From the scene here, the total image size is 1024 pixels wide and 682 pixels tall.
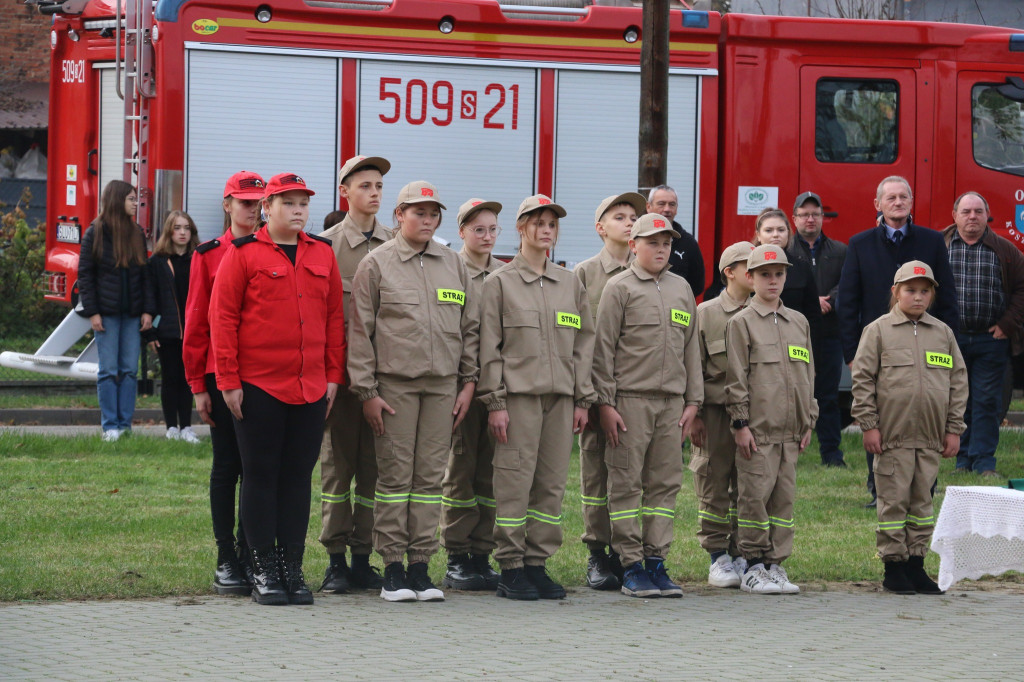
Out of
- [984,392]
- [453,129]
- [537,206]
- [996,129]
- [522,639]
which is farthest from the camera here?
[996,129]

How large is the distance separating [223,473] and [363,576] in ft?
2.84

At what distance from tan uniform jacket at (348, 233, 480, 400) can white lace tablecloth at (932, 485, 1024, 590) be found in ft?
8.06

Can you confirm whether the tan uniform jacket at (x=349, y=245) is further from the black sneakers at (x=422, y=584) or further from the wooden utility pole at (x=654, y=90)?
the wooden utility pole at (x=654, y=90)

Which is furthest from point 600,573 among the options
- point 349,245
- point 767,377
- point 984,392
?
point 984,392

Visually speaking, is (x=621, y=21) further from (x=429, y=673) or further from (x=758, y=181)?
(x=429, y=673)

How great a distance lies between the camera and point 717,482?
7867 millimetres

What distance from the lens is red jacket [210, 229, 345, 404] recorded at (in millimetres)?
6797

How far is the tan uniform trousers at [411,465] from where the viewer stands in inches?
281

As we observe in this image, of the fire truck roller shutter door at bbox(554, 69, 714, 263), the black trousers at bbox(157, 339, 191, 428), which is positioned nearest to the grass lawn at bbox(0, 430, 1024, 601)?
the black trousers at bbox(157, 339, 191, 428)

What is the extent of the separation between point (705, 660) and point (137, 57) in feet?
27.0

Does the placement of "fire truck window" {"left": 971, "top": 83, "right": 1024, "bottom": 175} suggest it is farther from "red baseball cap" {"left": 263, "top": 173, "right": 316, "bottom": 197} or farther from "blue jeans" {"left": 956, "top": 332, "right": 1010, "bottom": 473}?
"red baseball cap" {"left": 263, "top": 173, "right": 316, "bottom": 197}

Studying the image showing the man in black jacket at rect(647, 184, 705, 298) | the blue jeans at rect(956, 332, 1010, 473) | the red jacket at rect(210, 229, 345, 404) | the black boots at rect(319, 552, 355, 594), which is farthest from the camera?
the blue jeans at rect(956, 332, 1010, 473)

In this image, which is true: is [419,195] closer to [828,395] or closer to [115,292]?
[115,292]

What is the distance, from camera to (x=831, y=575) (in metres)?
8.01
